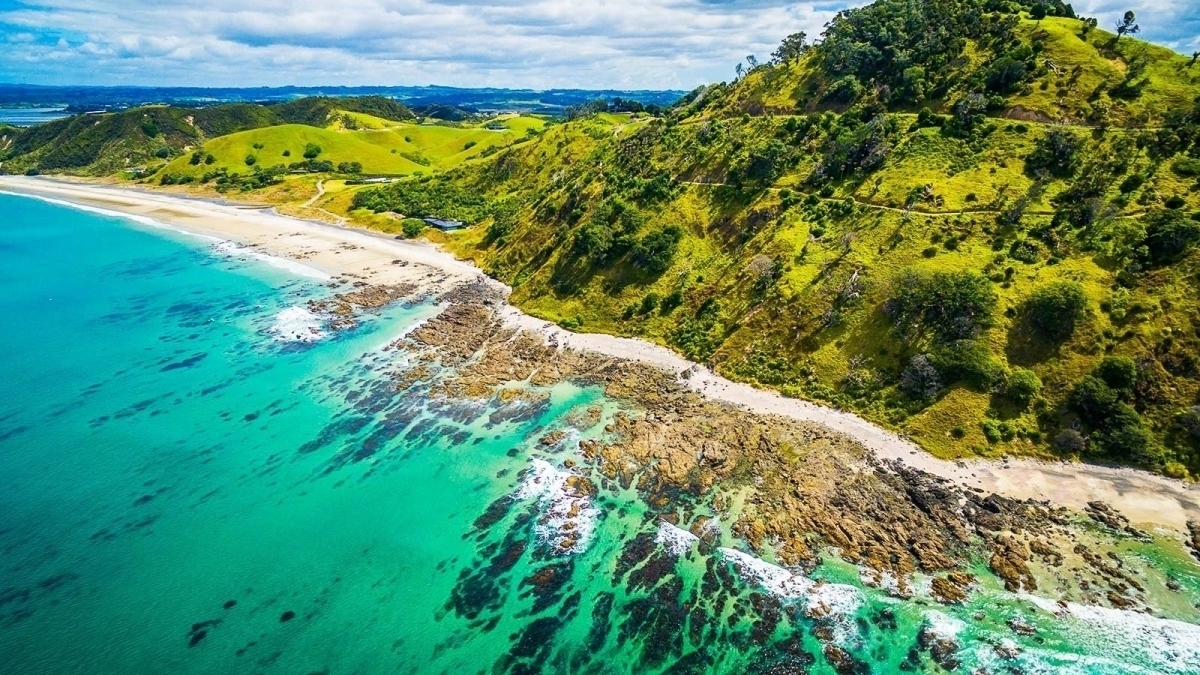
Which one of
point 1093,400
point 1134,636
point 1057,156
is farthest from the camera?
point 1057,156

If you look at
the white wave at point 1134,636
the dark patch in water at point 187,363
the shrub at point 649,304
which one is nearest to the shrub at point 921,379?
the white wave at point 1134,636

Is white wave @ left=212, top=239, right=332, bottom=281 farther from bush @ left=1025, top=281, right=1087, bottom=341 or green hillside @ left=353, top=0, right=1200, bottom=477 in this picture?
bush @ left=1025, top=281, right=1087, bottom=341

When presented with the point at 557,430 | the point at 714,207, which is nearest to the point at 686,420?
the point at 557,430

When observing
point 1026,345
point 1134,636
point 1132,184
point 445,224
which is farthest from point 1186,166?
point 445,224

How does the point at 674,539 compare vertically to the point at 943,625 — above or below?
above

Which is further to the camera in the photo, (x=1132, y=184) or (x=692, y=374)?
(x=692, y=374)

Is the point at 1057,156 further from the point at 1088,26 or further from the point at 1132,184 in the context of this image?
the point at 1088,26

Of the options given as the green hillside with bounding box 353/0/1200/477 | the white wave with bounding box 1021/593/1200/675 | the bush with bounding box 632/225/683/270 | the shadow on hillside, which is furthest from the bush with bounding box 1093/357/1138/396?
the bush with bounding box 632/225/683/270

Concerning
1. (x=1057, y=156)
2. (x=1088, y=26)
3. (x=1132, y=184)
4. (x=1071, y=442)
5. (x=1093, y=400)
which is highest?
(x=1088, y=26)
